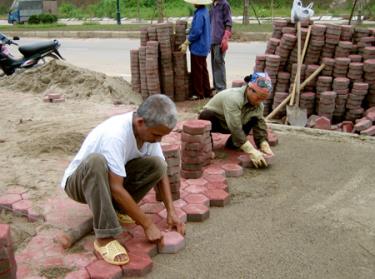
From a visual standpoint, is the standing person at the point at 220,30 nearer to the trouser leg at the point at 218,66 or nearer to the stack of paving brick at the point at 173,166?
the trouser leg at the point at 218,66

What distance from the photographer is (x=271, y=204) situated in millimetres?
3604

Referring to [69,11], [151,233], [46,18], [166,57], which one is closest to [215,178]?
[151,233]

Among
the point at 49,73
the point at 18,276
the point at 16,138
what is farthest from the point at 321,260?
the point at 49,73

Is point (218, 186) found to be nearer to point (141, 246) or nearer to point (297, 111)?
point (141, 246)

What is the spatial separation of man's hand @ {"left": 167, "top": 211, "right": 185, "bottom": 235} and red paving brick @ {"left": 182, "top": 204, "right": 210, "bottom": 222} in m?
0.23

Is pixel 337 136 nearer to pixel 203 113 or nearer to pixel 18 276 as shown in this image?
pixel 203 113

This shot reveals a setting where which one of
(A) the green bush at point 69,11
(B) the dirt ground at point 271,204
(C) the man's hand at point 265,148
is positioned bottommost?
(B) the dirt ground at point 271,204

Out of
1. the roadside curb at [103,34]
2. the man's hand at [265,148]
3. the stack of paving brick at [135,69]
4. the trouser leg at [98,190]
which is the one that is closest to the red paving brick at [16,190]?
the trouser leg at [98,190]

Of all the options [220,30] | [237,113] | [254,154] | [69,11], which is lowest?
[254,154]

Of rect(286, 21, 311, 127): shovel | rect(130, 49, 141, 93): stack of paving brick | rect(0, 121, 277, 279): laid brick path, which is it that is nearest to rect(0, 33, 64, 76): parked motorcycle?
rect(130, 49, 141, 93): stack of paving brick

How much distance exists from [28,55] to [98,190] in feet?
20.8

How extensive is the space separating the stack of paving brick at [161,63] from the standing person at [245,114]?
2.34 meters

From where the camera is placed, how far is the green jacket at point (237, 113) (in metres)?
4.13

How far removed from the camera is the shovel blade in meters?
5.86
